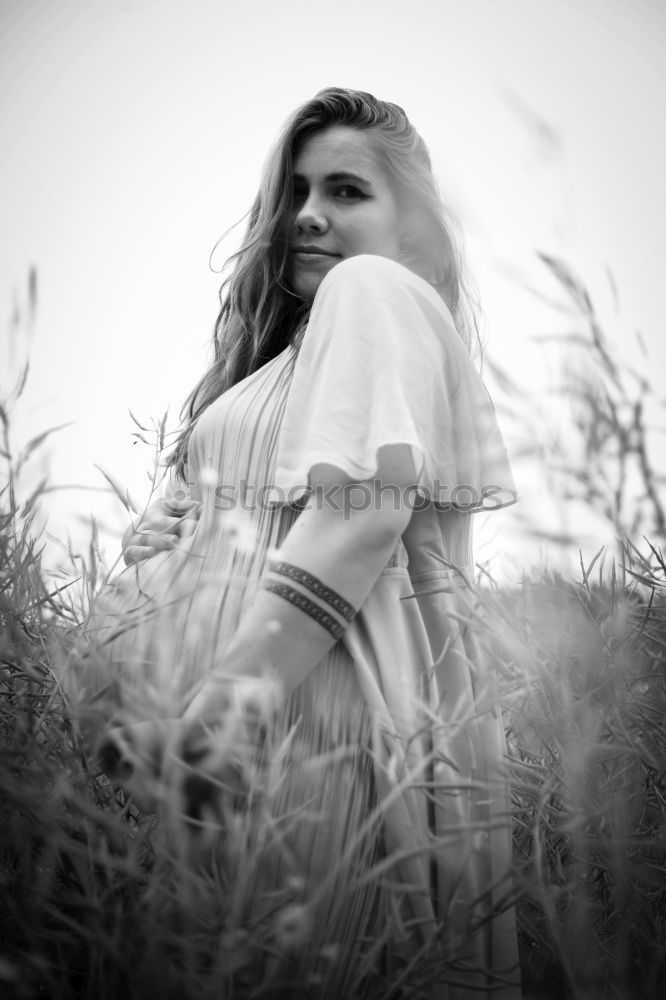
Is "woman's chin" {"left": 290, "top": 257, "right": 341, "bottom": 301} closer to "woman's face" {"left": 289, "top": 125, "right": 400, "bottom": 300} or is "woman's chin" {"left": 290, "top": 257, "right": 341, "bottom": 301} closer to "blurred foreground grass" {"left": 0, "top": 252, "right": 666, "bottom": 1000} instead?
"woman's face" {"left": 289, "top": 125, "right": 400, "bottom": 300}

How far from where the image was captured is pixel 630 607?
860 millimetres

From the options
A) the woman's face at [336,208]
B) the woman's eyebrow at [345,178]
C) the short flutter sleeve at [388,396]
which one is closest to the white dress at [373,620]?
the short flutter sleeve at [388,396]

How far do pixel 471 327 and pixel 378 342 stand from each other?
0.80 meters

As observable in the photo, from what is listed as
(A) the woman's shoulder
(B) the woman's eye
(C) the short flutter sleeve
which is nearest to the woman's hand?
(C) the short flutter sleeve

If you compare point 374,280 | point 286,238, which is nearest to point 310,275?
point 286,238

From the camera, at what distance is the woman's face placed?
1.39 m

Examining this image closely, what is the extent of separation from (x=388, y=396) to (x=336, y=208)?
696 mm

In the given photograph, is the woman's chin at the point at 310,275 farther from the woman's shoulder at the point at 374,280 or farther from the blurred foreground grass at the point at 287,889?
the blurred foreground grass at the point at 287,889

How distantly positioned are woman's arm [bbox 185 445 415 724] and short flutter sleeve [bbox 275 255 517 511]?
27mm

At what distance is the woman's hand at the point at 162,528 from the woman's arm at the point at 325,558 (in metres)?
0.29

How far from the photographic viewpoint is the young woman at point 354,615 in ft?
2.47

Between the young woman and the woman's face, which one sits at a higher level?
the woman's face

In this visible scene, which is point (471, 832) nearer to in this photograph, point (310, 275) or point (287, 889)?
point (287, 889)

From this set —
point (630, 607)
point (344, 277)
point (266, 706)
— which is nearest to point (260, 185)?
point (344, 277)
